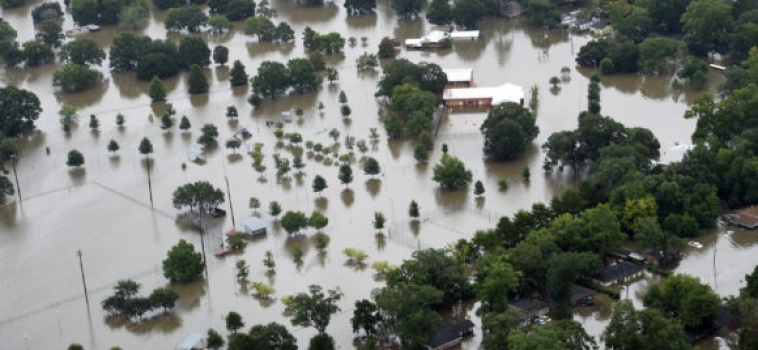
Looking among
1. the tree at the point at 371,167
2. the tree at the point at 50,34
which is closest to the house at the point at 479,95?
the tree at the point at 371,167

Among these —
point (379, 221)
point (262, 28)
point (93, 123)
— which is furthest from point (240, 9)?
point (379, 221)

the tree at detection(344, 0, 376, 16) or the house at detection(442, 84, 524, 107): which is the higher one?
the tree at detection(344, 0, 376, 16)

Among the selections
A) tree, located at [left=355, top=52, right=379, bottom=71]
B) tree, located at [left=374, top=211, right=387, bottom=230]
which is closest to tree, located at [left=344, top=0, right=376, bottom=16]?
tree, located at [left=355, top=52, right=379, bottom=71]

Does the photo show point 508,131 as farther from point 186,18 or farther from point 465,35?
point 186,18

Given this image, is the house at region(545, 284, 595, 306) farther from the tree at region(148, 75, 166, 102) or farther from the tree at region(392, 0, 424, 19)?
the tree at region(392, 0, 424, 19)

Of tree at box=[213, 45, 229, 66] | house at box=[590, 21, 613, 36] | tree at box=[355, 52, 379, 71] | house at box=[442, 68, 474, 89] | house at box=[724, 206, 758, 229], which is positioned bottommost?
house at box=[724, 206, 758, 229]

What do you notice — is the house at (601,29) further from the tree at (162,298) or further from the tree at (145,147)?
the tree at (162,298)

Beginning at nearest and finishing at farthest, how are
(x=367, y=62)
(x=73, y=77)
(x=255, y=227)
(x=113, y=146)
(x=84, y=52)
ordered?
(x=255, y=227) → (x=113, y=146) → (x=73, y=77) → (x=367, y=62) → (x=84, y=52)
